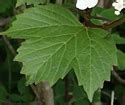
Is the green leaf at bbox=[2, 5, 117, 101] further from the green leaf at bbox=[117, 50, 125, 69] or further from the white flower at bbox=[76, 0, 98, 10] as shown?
the green leaf at bbox=[117, 50, 125, 69]

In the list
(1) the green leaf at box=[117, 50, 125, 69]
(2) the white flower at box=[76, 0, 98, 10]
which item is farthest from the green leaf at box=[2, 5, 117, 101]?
(1) the green leaf at box=[117, 50, 125, 69]

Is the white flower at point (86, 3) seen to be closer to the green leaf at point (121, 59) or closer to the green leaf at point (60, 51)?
the green leaf at point (60, 51)

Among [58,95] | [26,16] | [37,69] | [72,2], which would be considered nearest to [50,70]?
[37,69]

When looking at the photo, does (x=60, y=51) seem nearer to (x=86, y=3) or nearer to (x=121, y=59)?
(x=86, y=3)

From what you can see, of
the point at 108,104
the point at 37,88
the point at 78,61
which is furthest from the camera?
the point at 108,104

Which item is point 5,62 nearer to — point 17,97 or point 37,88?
point 17,97

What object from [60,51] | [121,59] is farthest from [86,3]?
[121,59]

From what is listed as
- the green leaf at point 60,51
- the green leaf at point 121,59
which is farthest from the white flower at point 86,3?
the green leaf at point 121,59

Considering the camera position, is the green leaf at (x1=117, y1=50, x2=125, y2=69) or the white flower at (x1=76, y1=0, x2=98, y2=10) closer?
the white flower at (x1=76, y1=0, x2=98, y2=10)

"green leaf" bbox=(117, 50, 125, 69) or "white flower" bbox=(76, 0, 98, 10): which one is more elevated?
"white flower" bbox=(76, 0, 98, 10)
